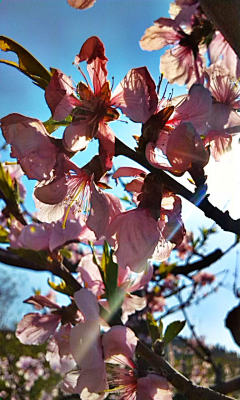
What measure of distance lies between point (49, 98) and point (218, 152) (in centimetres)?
24

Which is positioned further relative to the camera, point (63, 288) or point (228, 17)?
point (63, 288)

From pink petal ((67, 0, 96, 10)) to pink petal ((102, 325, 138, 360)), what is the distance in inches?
21.9

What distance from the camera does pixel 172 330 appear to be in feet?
2.13

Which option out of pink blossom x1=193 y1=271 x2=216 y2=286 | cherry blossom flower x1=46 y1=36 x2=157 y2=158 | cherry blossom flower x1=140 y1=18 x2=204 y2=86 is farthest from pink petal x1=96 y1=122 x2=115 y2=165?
pink blossom x1=193 y1=271 x2=216 y2=286

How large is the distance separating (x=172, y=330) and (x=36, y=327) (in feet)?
1.04

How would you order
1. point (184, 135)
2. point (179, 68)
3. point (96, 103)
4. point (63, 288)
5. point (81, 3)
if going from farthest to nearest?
point (179, 68) < point (63, 288) < point (81, 3) < point (96, 103) < point (184, 135)

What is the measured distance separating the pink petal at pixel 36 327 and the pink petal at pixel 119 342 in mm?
248

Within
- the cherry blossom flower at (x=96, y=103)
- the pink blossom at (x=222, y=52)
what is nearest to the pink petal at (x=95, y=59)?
the cherry blossom flower at (x=96, y=103)

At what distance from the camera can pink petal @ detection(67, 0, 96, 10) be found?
62 cm

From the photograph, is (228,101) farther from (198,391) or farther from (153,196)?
(198,391)

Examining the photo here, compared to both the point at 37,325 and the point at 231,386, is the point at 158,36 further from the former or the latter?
the point at 231,386

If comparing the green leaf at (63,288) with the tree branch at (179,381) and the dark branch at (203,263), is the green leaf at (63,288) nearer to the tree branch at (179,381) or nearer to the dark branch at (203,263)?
→ the tree branch at (179,381)

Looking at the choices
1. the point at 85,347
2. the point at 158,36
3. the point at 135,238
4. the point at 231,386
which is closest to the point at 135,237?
the point at 135,238

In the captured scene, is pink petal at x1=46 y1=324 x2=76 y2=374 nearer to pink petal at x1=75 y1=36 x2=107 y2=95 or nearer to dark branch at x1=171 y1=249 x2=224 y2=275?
pink petal at x1=75 y1=36 x2=107 y2=95
